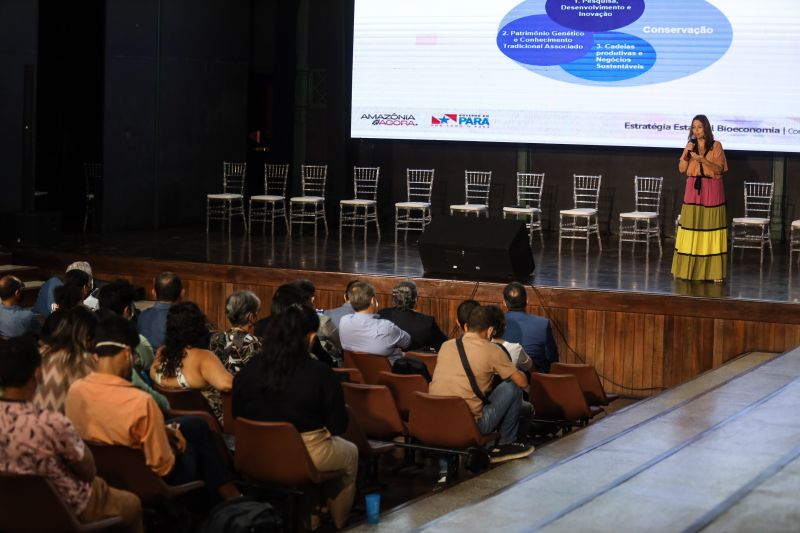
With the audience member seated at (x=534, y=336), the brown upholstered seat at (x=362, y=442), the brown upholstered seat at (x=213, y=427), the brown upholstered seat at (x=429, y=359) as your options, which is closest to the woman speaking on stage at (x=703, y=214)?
the audience member seated at (x=534, y=336)

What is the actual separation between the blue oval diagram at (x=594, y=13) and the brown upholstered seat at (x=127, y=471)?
790cm

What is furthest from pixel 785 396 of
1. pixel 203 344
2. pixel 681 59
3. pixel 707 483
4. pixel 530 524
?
pixel 681 59

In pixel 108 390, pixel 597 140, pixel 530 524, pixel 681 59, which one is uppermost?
pixel 681 59

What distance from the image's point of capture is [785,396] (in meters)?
5.57

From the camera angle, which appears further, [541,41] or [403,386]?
[541,41]

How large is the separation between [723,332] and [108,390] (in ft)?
15.9

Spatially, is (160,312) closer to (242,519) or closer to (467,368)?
(467,368)

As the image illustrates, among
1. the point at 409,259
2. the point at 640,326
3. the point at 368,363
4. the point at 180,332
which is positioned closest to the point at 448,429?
the point at 368,363

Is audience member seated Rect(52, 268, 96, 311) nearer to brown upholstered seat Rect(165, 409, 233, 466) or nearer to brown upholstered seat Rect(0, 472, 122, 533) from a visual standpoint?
brown upholstered seat Rect(165, 409, 233, 466)

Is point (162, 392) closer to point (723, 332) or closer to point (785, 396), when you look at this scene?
point (785, 396)

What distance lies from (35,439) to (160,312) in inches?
90.9

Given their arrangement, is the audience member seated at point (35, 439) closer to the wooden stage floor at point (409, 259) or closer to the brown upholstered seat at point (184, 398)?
the brown upholstered seat at point (184, 398)

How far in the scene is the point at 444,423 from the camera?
5227mm

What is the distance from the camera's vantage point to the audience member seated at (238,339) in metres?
5.14
